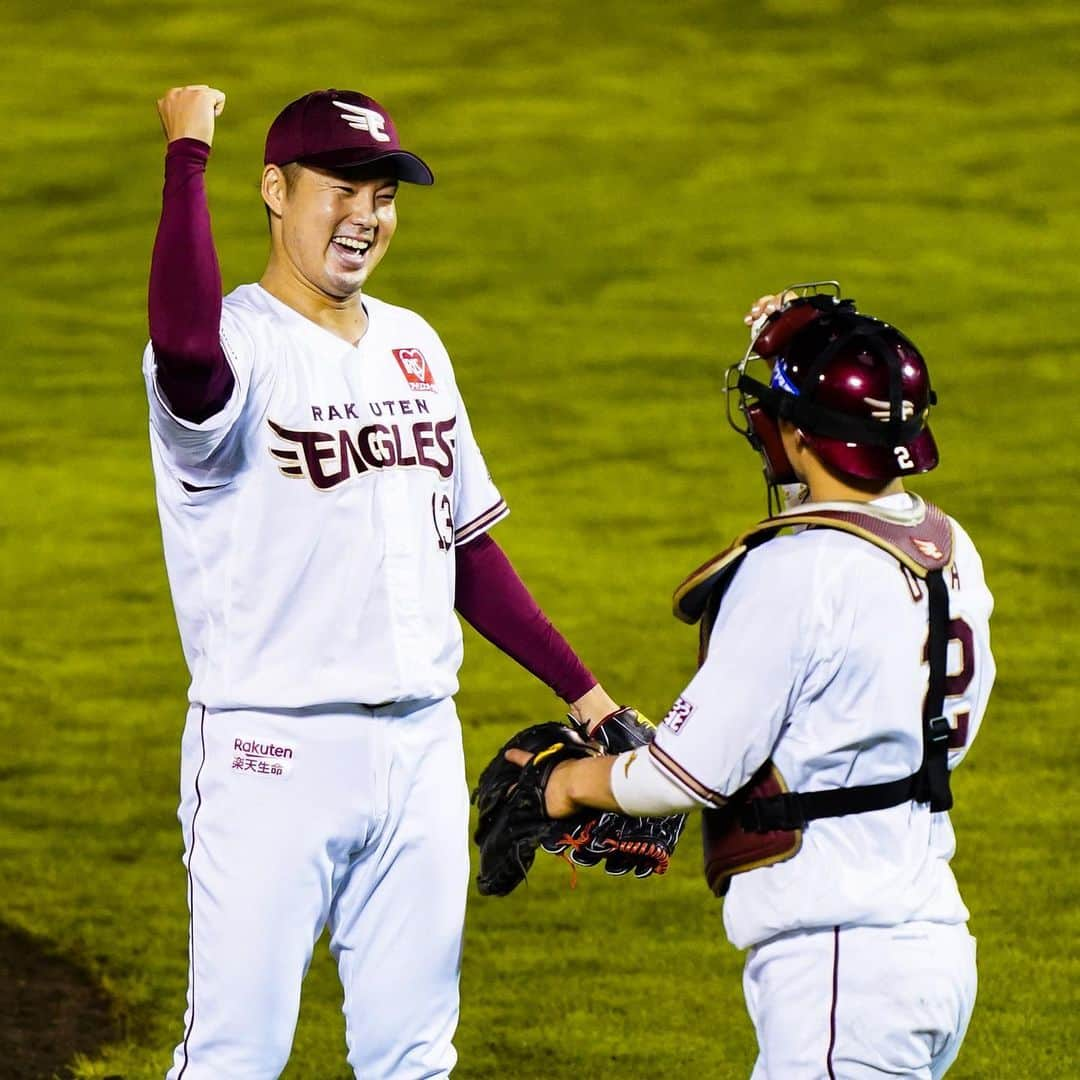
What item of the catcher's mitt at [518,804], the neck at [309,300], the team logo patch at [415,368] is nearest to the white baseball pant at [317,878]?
the catcher's mitt at [518,804]

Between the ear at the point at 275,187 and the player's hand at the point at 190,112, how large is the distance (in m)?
0.30

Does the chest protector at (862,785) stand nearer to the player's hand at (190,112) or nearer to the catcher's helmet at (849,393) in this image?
the catcher's helmet at (849,393)

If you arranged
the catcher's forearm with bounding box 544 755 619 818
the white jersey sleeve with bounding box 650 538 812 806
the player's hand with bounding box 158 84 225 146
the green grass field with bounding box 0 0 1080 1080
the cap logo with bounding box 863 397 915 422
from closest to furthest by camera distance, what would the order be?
1. the white jersey sleeve with bounding box 650 538 812 806
2. the cap logo with bounding box 863 397 915 422
3. the catcher's forearm with bounding box 544 755 619 818
4. the player's hand with bounding box 158 84 225 146
5. the green grass field with bounding box 0 0 1080 1080

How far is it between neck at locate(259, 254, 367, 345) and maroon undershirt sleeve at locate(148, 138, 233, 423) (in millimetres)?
385

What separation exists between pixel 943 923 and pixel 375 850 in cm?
100

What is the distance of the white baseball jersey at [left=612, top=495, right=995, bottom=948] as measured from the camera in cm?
277

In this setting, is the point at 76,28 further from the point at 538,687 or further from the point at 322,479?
the point at 322,479

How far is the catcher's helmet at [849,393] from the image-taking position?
287cm

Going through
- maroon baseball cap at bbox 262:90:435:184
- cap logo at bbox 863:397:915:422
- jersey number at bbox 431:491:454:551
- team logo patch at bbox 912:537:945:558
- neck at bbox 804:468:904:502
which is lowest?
jersey number at bbox 431:491:454:551

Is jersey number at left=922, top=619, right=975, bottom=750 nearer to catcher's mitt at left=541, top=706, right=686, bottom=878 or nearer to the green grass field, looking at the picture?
catcher's mitt at left=541, top=706, right=686, bottom=878

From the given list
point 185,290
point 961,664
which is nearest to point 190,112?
point 185,290

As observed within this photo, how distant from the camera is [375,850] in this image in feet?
11.2

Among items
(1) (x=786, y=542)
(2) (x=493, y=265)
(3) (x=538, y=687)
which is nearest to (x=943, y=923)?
(1) (x=786, y=542)

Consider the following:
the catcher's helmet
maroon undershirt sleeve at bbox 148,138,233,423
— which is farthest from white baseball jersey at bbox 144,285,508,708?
the catcher's helmet
